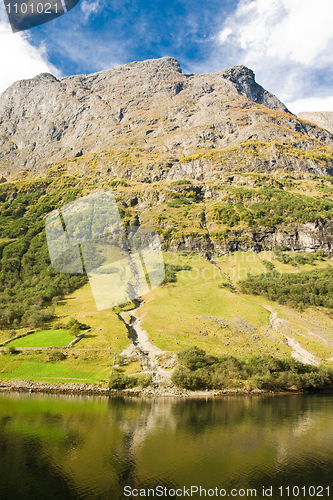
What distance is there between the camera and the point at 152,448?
29.4 meters

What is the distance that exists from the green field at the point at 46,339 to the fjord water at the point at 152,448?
22.2 metres

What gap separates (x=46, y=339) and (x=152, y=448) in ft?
173

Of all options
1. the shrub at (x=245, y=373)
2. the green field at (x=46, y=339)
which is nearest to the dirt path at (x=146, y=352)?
the shrub at (x=245, y=373)

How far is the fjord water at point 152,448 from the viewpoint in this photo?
896 inches

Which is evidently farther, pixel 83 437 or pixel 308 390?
pixel 308 390

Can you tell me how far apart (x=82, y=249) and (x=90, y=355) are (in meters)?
78.2

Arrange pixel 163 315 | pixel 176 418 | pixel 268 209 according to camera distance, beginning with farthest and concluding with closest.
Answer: pixel 268 209
pixel 163 315
pixel 176 418

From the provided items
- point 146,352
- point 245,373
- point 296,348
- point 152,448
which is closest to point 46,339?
point 146,352

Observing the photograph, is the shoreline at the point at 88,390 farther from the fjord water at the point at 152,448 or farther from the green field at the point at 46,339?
the green field at the point at 46,339

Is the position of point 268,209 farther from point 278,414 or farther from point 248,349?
point 278,414

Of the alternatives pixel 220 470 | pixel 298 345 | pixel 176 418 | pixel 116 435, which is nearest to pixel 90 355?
pixel 176 418

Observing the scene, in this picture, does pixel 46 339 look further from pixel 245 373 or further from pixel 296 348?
pixel 296 348

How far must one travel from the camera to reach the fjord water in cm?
2275

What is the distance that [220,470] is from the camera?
25453 millimetres
